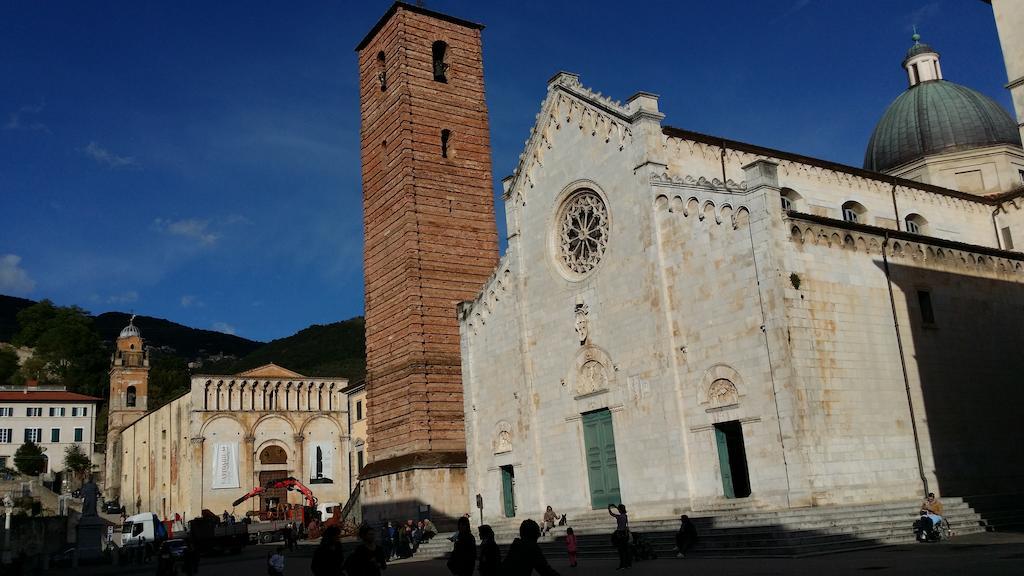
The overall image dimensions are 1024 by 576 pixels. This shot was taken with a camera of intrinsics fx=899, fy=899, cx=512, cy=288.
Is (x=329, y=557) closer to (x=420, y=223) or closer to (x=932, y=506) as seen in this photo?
(x=932, y=506)

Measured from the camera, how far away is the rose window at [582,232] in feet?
92.8

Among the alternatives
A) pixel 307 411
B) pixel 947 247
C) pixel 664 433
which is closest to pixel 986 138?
pixel 947 247

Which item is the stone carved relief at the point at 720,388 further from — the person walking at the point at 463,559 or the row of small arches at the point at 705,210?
A: the person walking at the point at 463,559

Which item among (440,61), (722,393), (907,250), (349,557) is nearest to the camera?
(349,557)

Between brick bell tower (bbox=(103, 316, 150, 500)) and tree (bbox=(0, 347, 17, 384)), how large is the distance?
85.7 ft

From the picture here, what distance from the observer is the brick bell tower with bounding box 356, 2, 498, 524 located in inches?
1451

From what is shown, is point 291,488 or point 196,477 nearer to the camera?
point 291,488

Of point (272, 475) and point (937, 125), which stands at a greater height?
point (937, 125)

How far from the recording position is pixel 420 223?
3872cm

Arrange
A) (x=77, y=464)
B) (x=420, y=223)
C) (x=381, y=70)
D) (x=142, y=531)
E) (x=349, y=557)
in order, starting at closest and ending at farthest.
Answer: (x=349, y=557), (x=420, y=223), (x=381, y=70), (x=142, y=531), (x=77, y=464)

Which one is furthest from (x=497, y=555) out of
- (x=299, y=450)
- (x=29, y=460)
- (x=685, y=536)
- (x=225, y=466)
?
(x=29, y=460)

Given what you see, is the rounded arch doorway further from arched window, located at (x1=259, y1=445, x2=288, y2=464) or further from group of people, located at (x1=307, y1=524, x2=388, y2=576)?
group of people, located at (x1=307, y1=524, x2=388, y2=576)

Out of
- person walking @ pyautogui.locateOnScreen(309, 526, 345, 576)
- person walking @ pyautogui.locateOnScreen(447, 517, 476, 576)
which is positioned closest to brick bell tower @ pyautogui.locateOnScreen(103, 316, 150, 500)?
person walking @ pyautogui.locateOnScreen(309, 526, 345, 576)

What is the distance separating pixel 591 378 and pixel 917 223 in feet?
48.4
